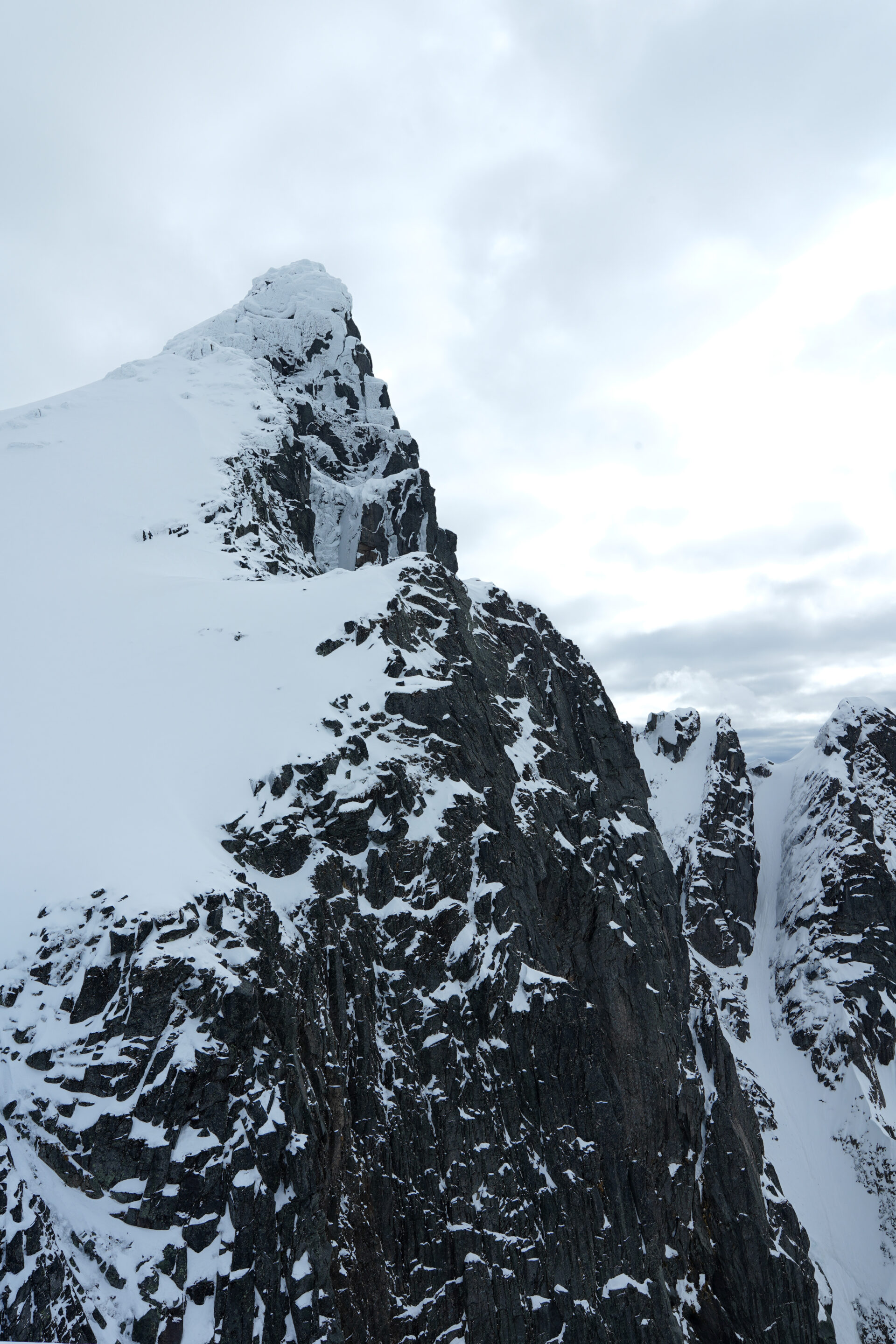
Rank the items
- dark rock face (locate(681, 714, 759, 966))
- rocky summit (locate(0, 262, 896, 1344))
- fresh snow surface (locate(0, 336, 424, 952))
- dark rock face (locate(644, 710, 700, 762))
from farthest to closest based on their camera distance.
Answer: dark rock face (locate(644, 710, 700, 762)) < dark rock face (locate(681, 714, 759, 966)) < fresh snow surface (locate(0, 336, 424, 952)) < rocky summit (locate(0, 262, 896, 1344))

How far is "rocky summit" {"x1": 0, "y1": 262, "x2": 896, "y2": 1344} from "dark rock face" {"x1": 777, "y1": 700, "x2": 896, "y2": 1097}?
26095mm

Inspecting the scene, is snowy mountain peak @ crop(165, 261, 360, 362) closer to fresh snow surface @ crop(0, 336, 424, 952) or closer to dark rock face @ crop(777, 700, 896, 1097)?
fresh snow surface @ crop(0, 336, 424, 952)

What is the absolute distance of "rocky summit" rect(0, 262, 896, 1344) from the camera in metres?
21.4

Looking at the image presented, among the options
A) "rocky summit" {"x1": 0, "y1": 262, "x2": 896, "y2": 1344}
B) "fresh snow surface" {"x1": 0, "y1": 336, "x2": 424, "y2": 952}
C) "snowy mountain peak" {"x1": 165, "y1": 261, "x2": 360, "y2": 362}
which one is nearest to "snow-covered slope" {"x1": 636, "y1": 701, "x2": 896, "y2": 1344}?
"rocky summit" {"x1": 0, "y1": 262, "x2": 896, "y2": 1344}

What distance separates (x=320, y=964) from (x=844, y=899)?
91423 mm

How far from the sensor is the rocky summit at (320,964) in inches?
843

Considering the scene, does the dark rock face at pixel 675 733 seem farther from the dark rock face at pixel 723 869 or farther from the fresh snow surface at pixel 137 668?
the fresh snow surface at pixel 137 668

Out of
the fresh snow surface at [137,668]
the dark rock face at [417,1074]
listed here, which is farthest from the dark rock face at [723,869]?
the fresh snow surface at [137,668]

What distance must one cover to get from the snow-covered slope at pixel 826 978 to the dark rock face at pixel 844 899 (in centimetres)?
18

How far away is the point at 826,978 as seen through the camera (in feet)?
299

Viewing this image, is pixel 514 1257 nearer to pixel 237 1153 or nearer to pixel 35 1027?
pixel 237 1153

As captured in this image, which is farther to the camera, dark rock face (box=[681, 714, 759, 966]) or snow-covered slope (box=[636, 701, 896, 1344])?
dark rock face (box=[681, 714, 759, 966])

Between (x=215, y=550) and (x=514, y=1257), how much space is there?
4401cm

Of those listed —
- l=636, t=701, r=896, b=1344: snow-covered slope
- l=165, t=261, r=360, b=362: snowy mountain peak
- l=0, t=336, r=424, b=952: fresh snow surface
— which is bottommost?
l=636, t=701, r=896, b=1344: snow-covered slope
